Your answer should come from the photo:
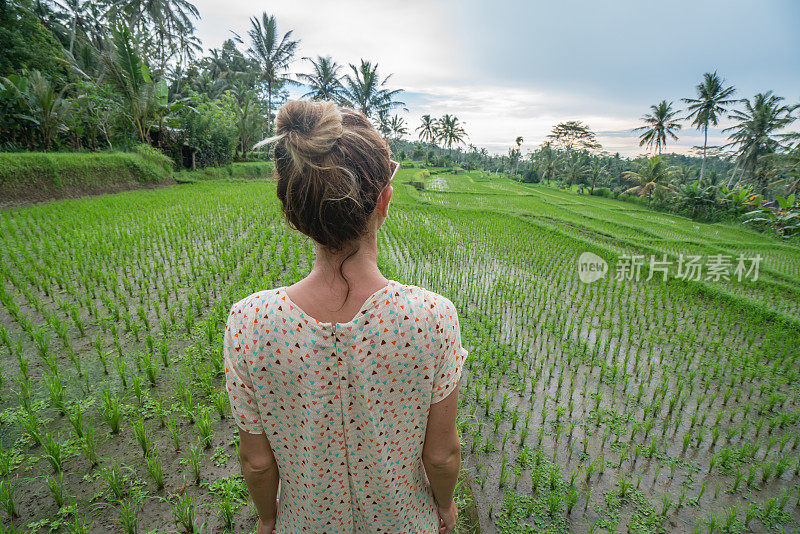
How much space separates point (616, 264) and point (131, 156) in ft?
42.6

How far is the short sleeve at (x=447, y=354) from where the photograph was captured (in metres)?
0.79

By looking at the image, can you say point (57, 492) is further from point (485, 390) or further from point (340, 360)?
point (485, 390)

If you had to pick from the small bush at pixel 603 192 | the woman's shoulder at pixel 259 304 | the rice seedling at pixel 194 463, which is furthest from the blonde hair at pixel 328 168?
the small bush at pixel 603 192

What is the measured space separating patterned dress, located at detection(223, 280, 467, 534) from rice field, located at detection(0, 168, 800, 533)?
110 cm

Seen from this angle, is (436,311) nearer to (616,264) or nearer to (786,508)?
(786,508)

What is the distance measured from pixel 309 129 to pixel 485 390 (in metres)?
2.63

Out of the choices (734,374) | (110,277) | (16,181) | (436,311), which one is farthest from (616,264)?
(16,181)

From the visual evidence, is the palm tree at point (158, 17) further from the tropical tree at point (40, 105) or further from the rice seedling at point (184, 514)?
the rice seedling at point (184, 514)

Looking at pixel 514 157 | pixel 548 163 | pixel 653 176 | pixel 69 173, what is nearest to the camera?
pixel 69 173

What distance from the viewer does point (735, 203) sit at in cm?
1354

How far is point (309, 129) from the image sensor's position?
0.65 meters

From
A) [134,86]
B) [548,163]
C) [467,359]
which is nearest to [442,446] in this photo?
[467,359]

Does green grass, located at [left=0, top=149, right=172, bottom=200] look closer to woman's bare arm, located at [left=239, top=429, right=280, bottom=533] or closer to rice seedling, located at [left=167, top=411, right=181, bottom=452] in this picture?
rice seedling, located at [left=167, top=411, right=181, bottom=452]

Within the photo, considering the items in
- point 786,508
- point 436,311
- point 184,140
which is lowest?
point 786,508
